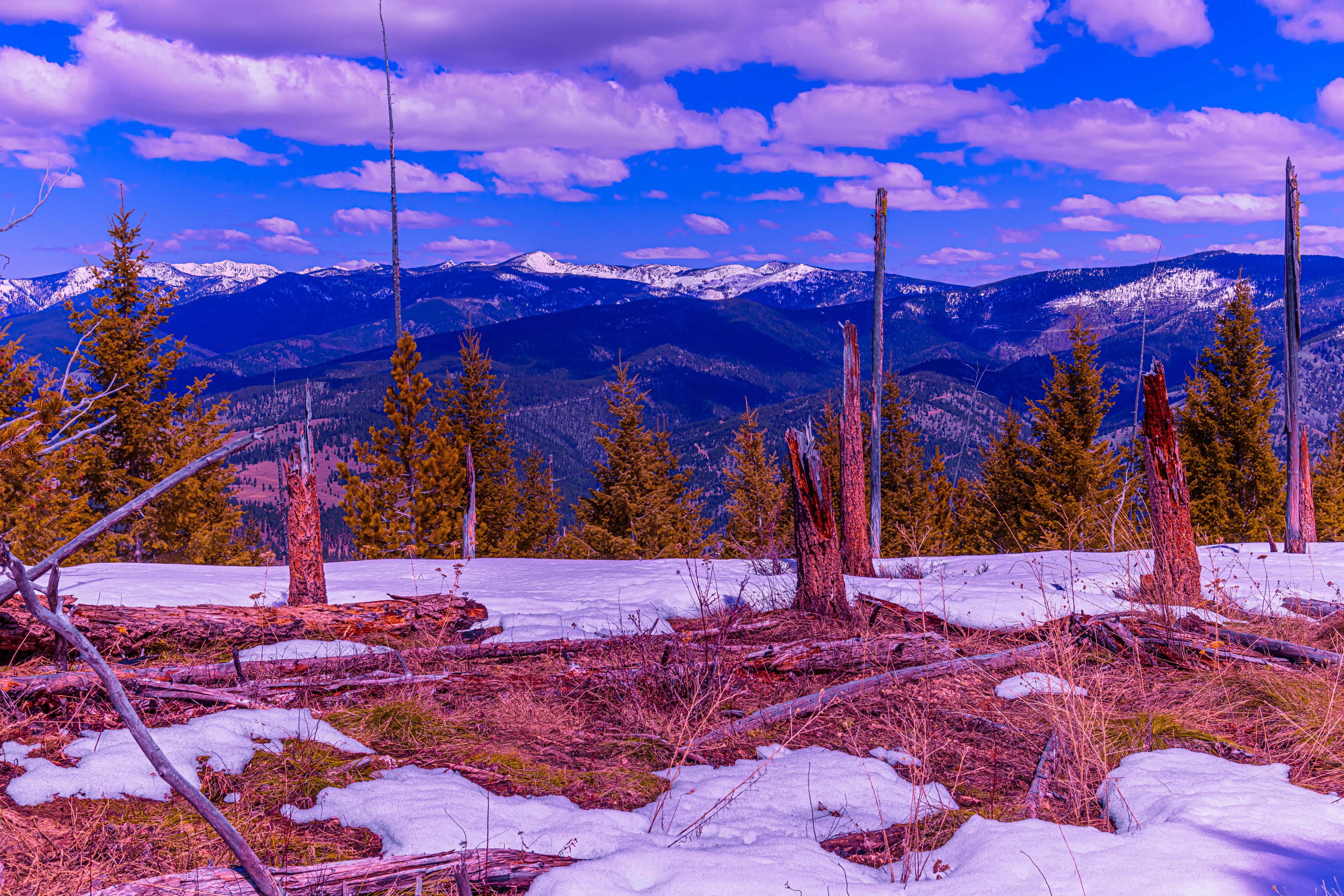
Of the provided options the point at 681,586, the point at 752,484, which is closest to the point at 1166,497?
the point at 681,586

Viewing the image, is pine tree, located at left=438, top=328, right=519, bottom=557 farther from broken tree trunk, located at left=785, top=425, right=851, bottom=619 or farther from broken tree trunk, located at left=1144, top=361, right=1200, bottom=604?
broken tree trunk, located at left=1144, top=361, right=1200, bottom=604

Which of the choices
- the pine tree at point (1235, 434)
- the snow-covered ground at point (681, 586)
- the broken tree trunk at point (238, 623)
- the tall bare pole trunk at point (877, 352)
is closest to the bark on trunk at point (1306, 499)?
the snow-covered ground at point (681, 586)

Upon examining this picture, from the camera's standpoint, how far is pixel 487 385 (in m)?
36.3

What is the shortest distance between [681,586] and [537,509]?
3177 centimetres

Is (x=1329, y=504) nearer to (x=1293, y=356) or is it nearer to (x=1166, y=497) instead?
(x=1293, y=356)

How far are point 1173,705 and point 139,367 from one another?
28.0 m

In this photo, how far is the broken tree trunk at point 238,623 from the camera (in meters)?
5.36

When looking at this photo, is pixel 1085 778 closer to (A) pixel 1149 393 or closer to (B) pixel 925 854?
(B) pixel 925 854

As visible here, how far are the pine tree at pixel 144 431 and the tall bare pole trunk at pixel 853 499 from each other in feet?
65.3

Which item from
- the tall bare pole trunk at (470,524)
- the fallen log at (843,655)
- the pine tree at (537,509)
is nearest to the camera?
the fallen log at (843,655)

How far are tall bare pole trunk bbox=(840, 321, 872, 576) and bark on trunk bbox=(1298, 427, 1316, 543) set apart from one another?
31.2 feet

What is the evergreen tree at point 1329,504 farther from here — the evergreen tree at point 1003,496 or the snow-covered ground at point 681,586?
the snow-covered ground at point 681,586

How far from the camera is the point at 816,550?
7.15 meters

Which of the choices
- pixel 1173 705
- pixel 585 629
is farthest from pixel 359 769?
pixel 1173 705
